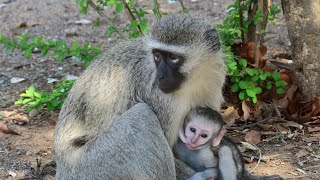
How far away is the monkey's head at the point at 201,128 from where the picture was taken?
557 centimetres

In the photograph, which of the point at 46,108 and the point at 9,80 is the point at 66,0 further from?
the point at 46,108

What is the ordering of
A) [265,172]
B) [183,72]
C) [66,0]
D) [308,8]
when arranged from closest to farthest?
[183,72] < [265,172] < [308,8] < [66,0]

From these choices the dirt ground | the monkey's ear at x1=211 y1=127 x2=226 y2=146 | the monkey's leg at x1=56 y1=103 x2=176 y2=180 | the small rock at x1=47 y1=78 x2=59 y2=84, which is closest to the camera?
the monkey's leg at x1=56 y1=103 x2=176 y2=180

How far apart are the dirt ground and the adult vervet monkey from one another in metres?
1.09

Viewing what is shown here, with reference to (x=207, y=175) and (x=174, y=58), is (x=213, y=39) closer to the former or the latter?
(x=174, y=58)

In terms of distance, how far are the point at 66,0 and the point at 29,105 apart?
5.13 metres

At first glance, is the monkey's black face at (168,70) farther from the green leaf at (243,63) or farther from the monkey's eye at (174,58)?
the green leaf at (243,63)

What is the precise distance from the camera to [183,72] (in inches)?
208

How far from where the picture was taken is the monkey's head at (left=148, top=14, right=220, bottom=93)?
516 centimetres

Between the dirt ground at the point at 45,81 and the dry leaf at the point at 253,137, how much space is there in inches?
2.9

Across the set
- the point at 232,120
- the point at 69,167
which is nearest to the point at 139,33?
the point at 232,120

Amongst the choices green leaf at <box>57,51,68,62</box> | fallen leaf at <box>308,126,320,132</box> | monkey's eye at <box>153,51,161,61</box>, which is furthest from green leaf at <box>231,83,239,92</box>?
monkey's eye at <box>153,51,161,61</box>

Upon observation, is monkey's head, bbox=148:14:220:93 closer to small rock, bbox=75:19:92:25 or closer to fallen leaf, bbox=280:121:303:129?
fallen leaf, bbox=280:121:303:129

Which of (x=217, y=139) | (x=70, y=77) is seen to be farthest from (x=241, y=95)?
(x=70, y=77)
